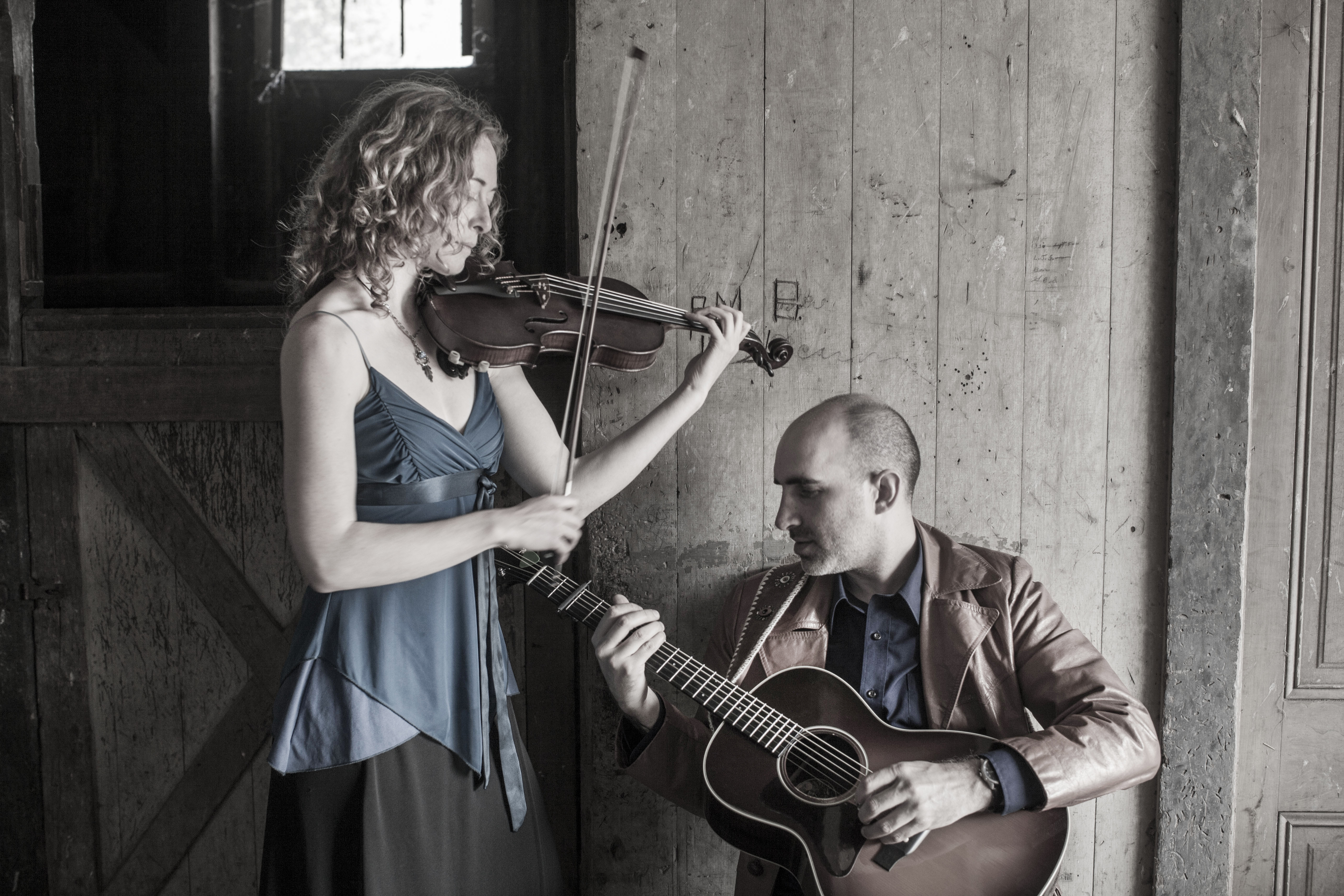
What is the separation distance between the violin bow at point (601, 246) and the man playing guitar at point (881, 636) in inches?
13.5

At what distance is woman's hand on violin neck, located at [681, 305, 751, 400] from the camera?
1.69 m

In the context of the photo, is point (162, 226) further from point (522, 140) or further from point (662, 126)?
point (662, 126)

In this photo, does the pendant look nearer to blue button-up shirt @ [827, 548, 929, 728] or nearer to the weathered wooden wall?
the weathered wooden wall

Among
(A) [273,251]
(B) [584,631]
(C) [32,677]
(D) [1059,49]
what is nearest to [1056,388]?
(D) [1059,49]

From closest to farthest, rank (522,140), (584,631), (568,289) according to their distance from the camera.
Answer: (568,289) → (584,631) → (522,140)

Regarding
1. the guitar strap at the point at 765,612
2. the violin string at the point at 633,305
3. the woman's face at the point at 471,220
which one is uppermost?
the woman's face at the point at 471,220

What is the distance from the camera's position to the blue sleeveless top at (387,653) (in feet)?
4.47

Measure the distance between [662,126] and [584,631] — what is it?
123cm

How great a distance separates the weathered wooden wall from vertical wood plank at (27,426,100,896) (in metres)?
1.39

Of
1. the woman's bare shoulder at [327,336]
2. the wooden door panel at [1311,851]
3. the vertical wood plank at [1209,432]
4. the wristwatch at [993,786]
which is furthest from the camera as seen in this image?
the wooden door panel at [1311,851]

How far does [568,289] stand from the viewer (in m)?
1.58

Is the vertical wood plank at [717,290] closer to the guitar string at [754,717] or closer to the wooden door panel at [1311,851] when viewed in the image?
the guitar string at [754,717]

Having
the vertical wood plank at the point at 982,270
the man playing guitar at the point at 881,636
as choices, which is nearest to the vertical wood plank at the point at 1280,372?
the vertical wood plank at the point at 982,270

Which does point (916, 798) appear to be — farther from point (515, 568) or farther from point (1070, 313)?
point (1070, 313)
